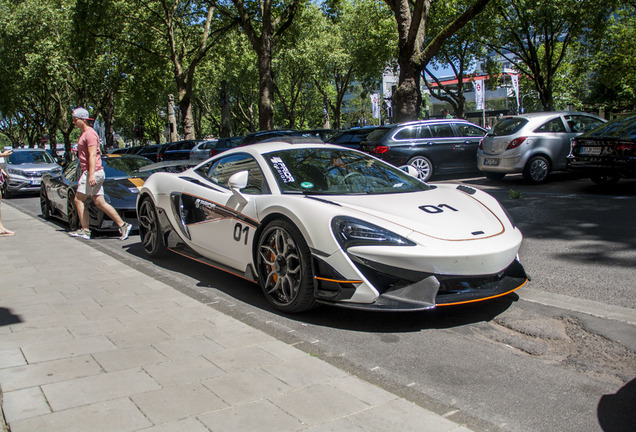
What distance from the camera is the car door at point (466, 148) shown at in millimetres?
13891

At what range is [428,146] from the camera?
44.7 ft

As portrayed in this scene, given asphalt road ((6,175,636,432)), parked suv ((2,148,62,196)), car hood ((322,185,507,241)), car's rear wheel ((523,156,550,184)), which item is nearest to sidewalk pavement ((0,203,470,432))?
asphalt road ((6,175,636,432))

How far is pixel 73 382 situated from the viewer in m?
3.10

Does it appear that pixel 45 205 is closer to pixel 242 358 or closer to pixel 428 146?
pixel 428 146

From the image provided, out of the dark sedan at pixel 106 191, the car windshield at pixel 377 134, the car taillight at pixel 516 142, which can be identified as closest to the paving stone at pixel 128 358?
the dark sedan at pixel 106 191

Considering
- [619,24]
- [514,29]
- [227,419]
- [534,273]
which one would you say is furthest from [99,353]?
[619,24]

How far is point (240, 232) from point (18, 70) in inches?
1346

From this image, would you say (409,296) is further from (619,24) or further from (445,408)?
(619,24)

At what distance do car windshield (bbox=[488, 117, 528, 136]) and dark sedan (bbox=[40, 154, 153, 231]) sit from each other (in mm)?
7282

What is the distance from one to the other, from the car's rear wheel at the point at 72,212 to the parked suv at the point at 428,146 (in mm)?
6891

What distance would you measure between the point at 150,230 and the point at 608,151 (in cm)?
762

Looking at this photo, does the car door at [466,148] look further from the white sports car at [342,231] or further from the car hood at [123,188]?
the white sports car at [342,231]

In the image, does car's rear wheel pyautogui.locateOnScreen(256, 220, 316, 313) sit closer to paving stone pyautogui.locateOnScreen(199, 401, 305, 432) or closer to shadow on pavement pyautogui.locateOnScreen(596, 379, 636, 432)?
paving stone pyautogui.locateOnScreen(199, 401, 305, 432)

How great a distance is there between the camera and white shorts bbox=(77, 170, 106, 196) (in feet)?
26.5
